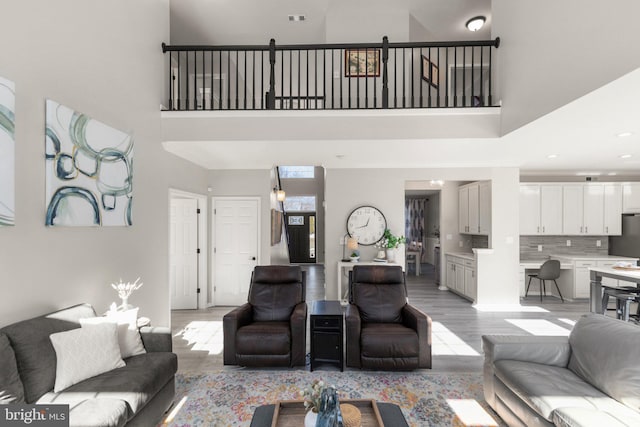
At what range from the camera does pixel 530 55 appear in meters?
3.19

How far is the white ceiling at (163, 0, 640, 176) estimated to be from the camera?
10.6 feet

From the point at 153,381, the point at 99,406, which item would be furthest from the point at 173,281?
the point at 99,406

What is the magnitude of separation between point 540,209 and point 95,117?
739 centimetres

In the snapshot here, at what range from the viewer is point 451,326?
183 inches

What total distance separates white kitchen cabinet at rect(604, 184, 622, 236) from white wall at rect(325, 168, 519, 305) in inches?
85.4

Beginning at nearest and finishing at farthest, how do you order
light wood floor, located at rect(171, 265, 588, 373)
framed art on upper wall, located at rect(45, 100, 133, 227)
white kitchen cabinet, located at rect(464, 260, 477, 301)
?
framed art on upper wall, located at rect(45, 100, 133, 227) < light wood floor, located at rect(171, 265, 588, 373) < white kitchen cabinet, located at rect(464, 260, 477, 301)

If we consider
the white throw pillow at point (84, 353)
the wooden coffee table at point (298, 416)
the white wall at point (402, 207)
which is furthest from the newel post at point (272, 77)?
the wooden coffee table at point (298, 416)

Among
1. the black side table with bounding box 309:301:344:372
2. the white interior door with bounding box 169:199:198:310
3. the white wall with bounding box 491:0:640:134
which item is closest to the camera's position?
the white wall with bounding box 491:0:640:134

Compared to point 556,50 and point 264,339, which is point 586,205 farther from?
point 264,339

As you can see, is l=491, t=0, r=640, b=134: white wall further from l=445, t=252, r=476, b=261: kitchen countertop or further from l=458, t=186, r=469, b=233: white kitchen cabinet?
l=458, t=186, r=469, b=233: white kitchen cabinet

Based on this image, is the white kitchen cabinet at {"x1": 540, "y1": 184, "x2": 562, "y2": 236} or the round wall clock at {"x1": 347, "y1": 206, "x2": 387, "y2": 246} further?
the white kitchen cabinet at {"x1": 540, "y1": 184, "x2": 562, "y2": 236}

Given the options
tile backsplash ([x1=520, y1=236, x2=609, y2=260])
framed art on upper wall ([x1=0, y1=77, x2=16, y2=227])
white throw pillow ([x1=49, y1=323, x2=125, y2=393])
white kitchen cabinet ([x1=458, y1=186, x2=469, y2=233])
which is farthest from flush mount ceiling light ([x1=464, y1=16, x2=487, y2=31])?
white throw pillow ([x1=49, y1=323, x2=125, y2=393])

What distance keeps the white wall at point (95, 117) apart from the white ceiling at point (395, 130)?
661 mm

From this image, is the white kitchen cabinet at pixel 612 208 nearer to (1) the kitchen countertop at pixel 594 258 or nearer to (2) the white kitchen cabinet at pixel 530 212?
(1) the kitchen countertop at pixel 594 258
